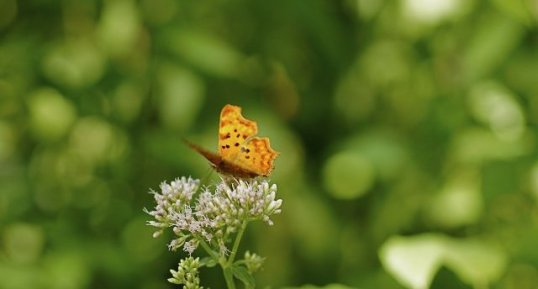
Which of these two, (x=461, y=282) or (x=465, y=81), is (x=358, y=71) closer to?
(x=465, y=81)

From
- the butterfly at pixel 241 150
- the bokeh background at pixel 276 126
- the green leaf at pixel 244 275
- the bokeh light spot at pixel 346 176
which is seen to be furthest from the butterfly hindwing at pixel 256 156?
the bokeh light spot at pixel 346 176

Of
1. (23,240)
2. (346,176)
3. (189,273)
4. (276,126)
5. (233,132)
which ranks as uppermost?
(276,126)

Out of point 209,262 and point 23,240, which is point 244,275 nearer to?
point 209,262

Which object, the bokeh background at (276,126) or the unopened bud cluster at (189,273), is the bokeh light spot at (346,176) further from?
the unopened bud cluster at (189,273)

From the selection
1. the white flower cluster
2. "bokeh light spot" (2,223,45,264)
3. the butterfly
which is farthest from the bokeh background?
the butterfly

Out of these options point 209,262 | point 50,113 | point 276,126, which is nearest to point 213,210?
point 209,262

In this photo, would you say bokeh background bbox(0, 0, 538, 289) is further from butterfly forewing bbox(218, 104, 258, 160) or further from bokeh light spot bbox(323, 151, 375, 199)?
butterfly forewing bbox(218, 104, 258, 160)
